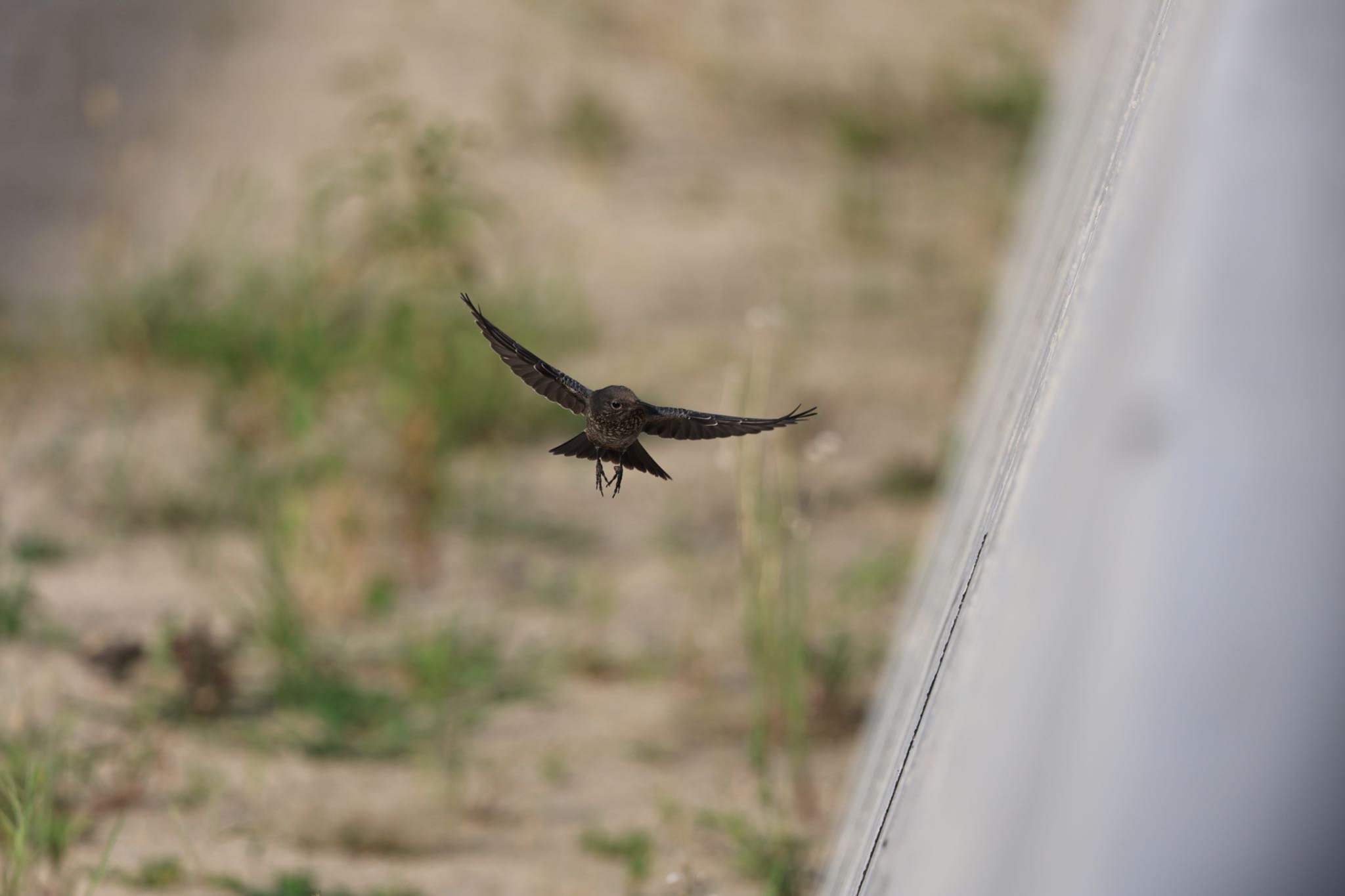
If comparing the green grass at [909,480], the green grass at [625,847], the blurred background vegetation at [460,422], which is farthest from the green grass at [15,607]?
the green grass at [909,480]

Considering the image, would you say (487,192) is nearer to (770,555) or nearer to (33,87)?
(33,87)

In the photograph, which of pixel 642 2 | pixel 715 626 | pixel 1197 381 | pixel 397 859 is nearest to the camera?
pixel 1197 381

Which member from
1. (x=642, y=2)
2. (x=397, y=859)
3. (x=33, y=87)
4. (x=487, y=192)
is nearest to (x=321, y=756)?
(x=397, y=859)

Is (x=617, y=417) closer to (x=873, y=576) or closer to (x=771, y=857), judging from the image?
(x=771, y=857)

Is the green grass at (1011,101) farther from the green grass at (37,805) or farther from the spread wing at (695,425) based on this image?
the spread wing at (695,425)

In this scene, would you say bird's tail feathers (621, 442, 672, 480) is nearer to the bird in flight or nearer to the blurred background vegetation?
the bird in flight

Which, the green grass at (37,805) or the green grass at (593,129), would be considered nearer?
the green grass at (37,805)
